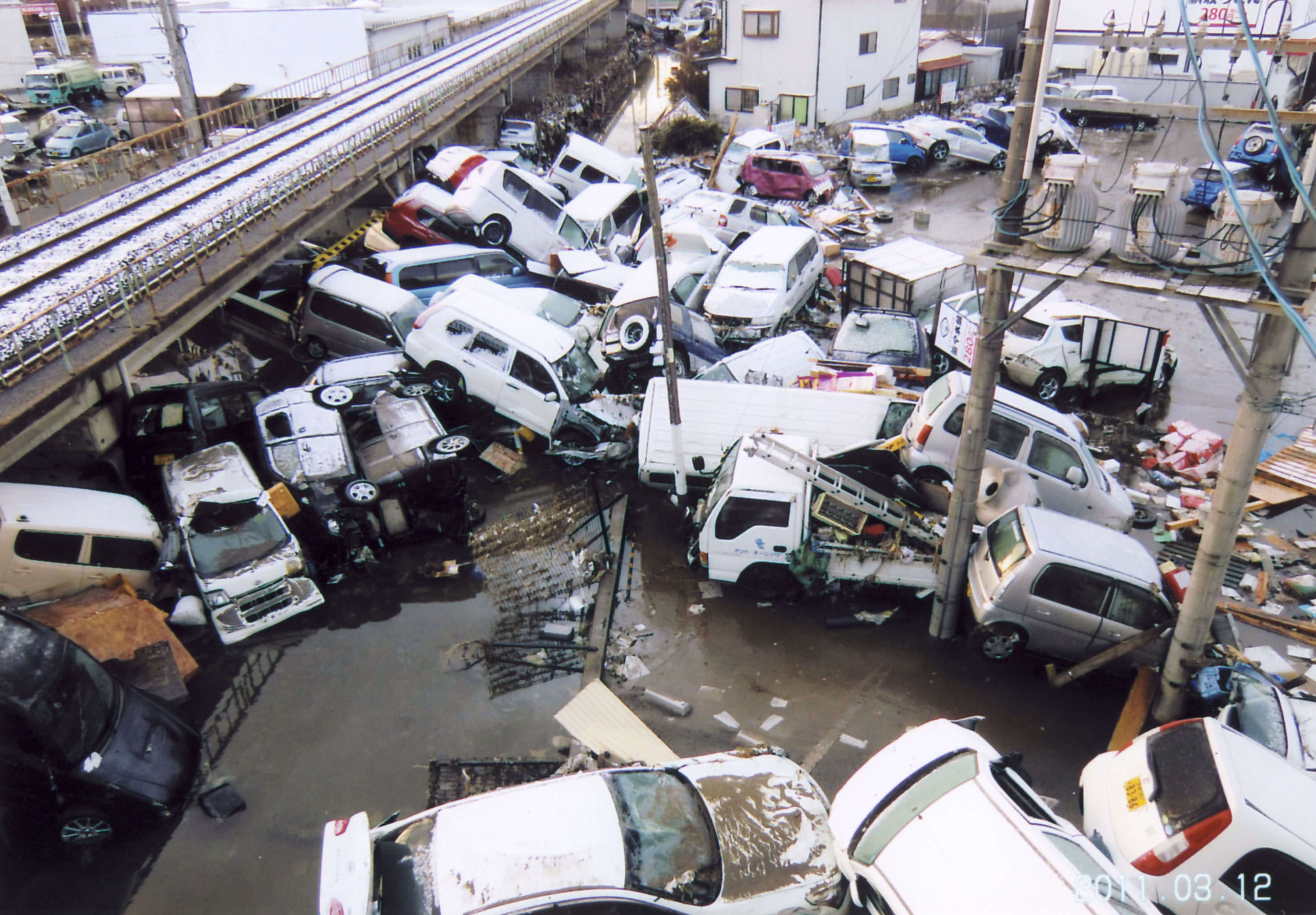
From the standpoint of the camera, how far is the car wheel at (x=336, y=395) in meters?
11.2

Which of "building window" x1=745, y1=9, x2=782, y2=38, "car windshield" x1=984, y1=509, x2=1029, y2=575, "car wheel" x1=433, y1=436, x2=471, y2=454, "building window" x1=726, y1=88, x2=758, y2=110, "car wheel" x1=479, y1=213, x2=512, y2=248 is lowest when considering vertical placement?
"car wheel" x1=433, y1=436, x2=471, y2=454

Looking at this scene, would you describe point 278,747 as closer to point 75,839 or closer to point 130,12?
point 75,839

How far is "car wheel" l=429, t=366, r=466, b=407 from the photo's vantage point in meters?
12.3

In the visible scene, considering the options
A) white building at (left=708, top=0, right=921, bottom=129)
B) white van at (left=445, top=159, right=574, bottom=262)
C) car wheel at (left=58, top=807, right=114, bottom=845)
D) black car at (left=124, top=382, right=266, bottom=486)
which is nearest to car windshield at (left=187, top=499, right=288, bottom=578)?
black car at (left=124, top=382, right=266, bottom=486)

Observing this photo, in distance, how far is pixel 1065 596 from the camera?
774 centimetres

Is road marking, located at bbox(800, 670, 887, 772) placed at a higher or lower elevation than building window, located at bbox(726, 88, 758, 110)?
lower

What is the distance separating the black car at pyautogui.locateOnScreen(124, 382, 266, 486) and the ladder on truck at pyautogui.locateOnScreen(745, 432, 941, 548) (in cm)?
736

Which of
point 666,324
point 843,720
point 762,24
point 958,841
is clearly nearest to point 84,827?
point 843,720

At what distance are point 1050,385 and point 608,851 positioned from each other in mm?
10962

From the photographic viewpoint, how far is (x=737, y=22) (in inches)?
1188

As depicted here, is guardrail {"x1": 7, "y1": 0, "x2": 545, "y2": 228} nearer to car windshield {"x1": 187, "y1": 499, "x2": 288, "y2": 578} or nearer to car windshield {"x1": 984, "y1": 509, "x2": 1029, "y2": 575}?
car windshield {"x1": 187, "y1": 499, "x2": 288, "y2": 578}

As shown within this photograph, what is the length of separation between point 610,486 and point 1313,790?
7.98 meters

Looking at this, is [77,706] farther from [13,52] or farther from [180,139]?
[13,52]

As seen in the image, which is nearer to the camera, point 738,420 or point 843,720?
point 843,720
